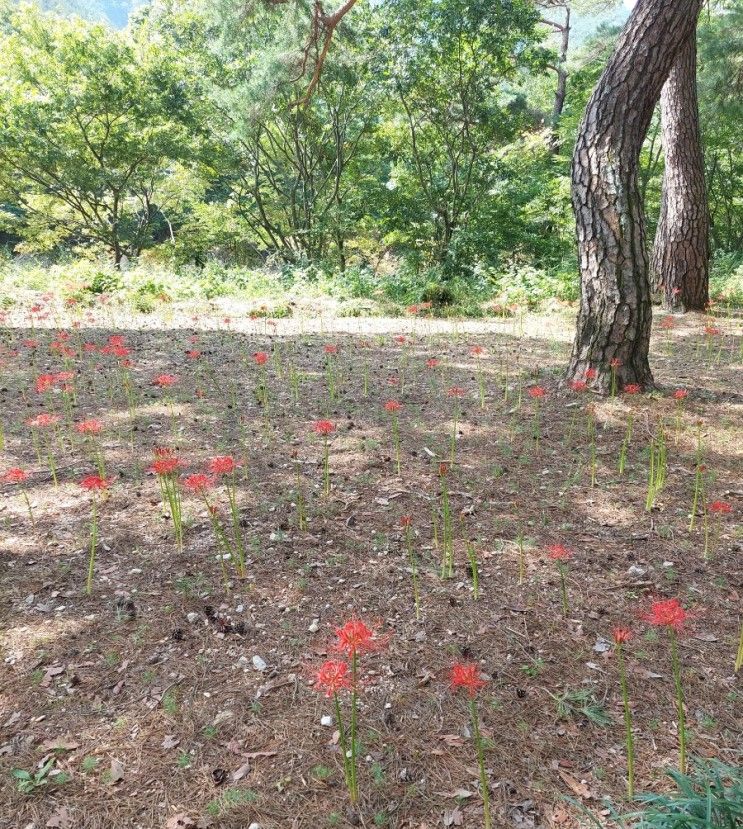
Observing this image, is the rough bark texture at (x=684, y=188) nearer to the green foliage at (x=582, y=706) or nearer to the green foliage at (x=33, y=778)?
the green foliage at (x=582, y=706)

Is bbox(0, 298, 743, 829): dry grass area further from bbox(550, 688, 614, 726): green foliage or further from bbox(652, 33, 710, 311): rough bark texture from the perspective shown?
bbox(652, 33, 710, 311): rough bark texture

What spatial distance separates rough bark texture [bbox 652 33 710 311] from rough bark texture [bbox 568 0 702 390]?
3.81 meters

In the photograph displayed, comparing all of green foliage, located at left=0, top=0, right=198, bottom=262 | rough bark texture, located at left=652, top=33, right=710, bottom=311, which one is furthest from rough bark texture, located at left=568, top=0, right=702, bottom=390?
green foliage, located at left=0, top=0, right=198, bottom=262

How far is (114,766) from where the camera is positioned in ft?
5.90

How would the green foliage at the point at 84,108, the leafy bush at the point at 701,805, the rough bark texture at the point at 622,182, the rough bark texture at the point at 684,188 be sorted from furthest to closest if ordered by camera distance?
the green foliage at the point at 84,108
the rough bark texture at the point at 684,188
the rough bark texture at the point at 622,182
the leafy bush at the point at 701,805

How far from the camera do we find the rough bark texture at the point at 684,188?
766 cm

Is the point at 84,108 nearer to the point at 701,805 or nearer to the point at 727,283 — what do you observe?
the point at 727,283

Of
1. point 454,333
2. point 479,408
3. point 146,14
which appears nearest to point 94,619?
point 479,408

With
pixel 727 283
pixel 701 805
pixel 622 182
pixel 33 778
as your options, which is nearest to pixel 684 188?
pixel 727 283

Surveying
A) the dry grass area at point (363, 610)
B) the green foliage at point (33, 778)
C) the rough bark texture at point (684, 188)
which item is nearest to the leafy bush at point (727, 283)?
the rough bark texture at point (684, 188)

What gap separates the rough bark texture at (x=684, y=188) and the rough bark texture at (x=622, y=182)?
3.81 m

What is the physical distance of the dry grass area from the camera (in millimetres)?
1748

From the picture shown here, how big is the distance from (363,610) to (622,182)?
374 cm

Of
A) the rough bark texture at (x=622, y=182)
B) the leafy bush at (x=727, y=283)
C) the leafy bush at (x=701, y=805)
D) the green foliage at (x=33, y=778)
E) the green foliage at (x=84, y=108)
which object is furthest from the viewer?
the green foliage at (x=84, y=108)
